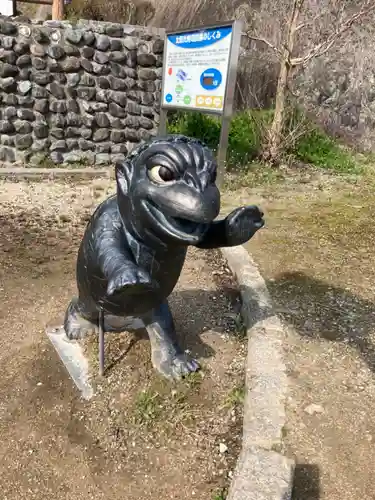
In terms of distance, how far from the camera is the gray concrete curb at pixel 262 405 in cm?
179

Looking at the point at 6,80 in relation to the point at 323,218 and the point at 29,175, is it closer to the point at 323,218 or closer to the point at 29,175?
the point at 29,175

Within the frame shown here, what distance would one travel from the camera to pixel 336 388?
263cm

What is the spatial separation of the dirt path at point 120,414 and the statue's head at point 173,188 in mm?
908

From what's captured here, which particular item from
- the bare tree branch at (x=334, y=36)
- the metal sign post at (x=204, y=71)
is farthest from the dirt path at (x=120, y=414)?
the bare tree branch at (x=334, y=36)

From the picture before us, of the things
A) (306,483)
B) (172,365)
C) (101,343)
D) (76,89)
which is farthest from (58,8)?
(306,483)

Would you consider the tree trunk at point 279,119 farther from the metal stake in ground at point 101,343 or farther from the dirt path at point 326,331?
the metal stake in ground at point 101,343

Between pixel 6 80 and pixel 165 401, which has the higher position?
pixel 6 80

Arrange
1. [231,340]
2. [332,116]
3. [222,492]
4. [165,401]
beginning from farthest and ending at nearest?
[332,116] < [231,340] < [165,401] < [222,492]

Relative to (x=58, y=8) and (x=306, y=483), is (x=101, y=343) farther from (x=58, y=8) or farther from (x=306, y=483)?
(x=58, y=8)

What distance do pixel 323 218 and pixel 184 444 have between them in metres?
4.00

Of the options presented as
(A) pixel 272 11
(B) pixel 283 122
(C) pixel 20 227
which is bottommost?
(C) pixel 20 227

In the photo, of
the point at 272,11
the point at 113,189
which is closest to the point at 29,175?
the point at 113,189

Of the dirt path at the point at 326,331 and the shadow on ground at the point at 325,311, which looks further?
the shadow on ground at the point at 325,311

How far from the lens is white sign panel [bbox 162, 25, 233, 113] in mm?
5867
